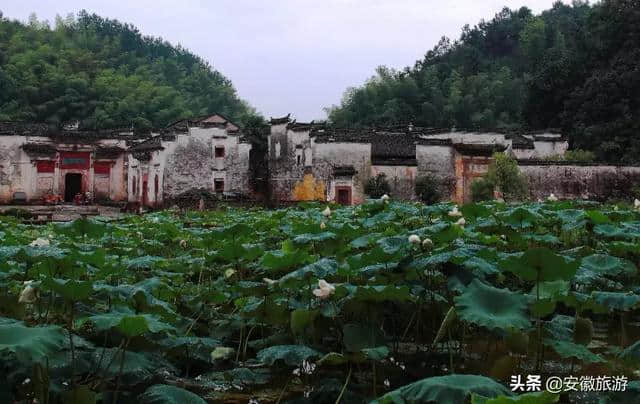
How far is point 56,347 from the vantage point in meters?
2.30

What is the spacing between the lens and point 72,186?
3547 centimetres

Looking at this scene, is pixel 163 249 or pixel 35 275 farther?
pixel 163 249

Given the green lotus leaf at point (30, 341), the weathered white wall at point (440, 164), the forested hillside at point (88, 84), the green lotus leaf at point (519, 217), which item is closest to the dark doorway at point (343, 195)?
the weathered white wall at point (440, 164)

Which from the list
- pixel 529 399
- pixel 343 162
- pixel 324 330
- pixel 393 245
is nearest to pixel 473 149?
pixel 343 162

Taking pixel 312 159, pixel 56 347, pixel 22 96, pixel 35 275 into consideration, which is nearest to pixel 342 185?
pixel 312 159

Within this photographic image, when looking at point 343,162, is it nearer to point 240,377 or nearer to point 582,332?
point 582,332

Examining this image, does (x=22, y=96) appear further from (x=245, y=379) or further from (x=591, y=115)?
(x=245, y=379)

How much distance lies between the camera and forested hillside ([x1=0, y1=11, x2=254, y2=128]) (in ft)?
157

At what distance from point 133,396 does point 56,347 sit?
79cm

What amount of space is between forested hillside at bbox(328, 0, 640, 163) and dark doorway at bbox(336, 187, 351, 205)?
37.7ft

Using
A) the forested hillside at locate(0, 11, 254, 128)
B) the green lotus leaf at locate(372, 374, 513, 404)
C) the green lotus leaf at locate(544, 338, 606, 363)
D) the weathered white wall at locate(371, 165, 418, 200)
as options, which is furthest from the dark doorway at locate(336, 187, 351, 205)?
the green lotus leaf at locate(372, 374, 513, 404)

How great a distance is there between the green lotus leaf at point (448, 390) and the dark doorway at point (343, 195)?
87.3 ft

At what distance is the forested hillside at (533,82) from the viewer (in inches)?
1437

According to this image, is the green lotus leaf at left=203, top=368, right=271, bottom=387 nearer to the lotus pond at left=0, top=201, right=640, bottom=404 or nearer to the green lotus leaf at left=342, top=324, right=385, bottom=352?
the lotus pond at left=0, top=201, right=640, bottom=404
